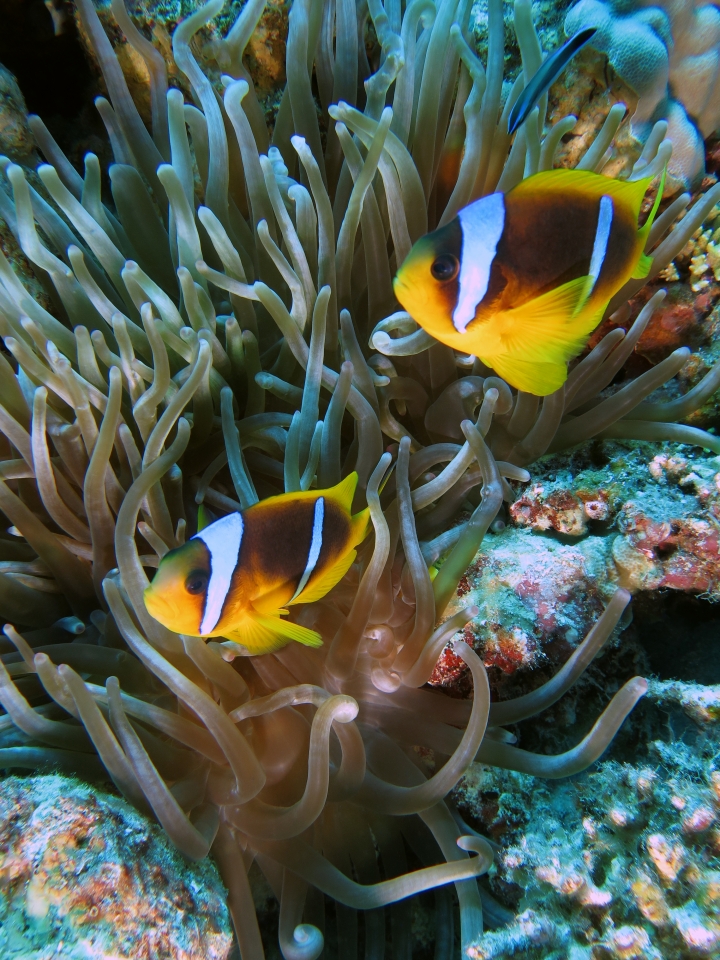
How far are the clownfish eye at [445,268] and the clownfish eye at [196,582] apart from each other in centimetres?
56

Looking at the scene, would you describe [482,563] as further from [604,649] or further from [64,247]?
[64,247]

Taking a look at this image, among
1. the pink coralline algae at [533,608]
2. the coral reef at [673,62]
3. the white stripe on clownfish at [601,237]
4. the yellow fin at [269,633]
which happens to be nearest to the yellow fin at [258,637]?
the yellow fin at [269,633]

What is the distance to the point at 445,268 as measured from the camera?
888 mm

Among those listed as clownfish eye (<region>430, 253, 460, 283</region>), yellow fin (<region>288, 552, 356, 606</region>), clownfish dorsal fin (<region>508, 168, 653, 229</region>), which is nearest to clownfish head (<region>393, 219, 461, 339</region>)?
clownfish eye (<region>430, 253, 460, 283</region>)

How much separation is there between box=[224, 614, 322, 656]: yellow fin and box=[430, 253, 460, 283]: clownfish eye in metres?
0.59

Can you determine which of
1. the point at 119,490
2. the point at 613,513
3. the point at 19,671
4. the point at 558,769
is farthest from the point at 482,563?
the point at 19,671

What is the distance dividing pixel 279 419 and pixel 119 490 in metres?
Result: 0.36

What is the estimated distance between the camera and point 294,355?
129cm

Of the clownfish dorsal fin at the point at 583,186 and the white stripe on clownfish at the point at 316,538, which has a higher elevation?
the clownfish dorsal fin at the point at 583,186

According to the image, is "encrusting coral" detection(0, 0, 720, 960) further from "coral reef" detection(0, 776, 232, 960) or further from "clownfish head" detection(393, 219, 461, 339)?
"clownfish head" detection(393, 219, 461, 339)

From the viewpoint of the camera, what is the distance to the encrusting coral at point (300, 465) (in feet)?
3.44

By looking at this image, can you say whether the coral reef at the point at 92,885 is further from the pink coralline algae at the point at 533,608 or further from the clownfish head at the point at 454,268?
the clownfish head at the point at 454,268

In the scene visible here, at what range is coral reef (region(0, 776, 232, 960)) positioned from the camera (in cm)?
77

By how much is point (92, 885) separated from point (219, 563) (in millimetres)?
456
